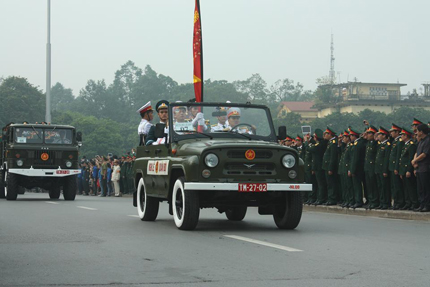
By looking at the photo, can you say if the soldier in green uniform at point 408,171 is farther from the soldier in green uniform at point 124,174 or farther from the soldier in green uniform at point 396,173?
the soldier in green uniform at point 124,174

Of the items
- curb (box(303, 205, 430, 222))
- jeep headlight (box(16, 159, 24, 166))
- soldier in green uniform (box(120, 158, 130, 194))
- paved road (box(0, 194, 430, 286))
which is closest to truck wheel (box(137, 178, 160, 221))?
paved road (box(0, 194, 430, 286))

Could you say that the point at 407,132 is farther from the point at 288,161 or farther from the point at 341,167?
the point at 288,161

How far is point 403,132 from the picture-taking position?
18250 millimetres

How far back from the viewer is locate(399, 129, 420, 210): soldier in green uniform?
17.7 m

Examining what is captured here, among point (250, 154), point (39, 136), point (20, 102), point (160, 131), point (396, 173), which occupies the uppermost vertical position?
point (20, 102)

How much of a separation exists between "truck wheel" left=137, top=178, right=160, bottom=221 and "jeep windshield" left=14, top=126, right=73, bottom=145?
14.7 metres

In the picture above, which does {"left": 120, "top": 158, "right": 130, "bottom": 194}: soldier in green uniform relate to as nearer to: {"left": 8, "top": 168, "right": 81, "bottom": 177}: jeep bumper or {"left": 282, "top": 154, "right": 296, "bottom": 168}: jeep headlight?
{"left": 8, "top": 168, "right": 81, "bottom": 177}: jeep bumper

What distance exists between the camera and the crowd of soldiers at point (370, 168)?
17.6 m

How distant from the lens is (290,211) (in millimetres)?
12914

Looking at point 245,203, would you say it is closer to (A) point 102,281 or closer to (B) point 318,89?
(A) point 102,281

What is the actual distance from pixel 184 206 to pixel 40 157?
17.7m

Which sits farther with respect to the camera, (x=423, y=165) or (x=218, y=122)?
(x=423, y=165)

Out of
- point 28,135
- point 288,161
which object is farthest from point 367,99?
point 288,161

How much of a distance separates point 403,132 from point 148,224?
6.58 m
